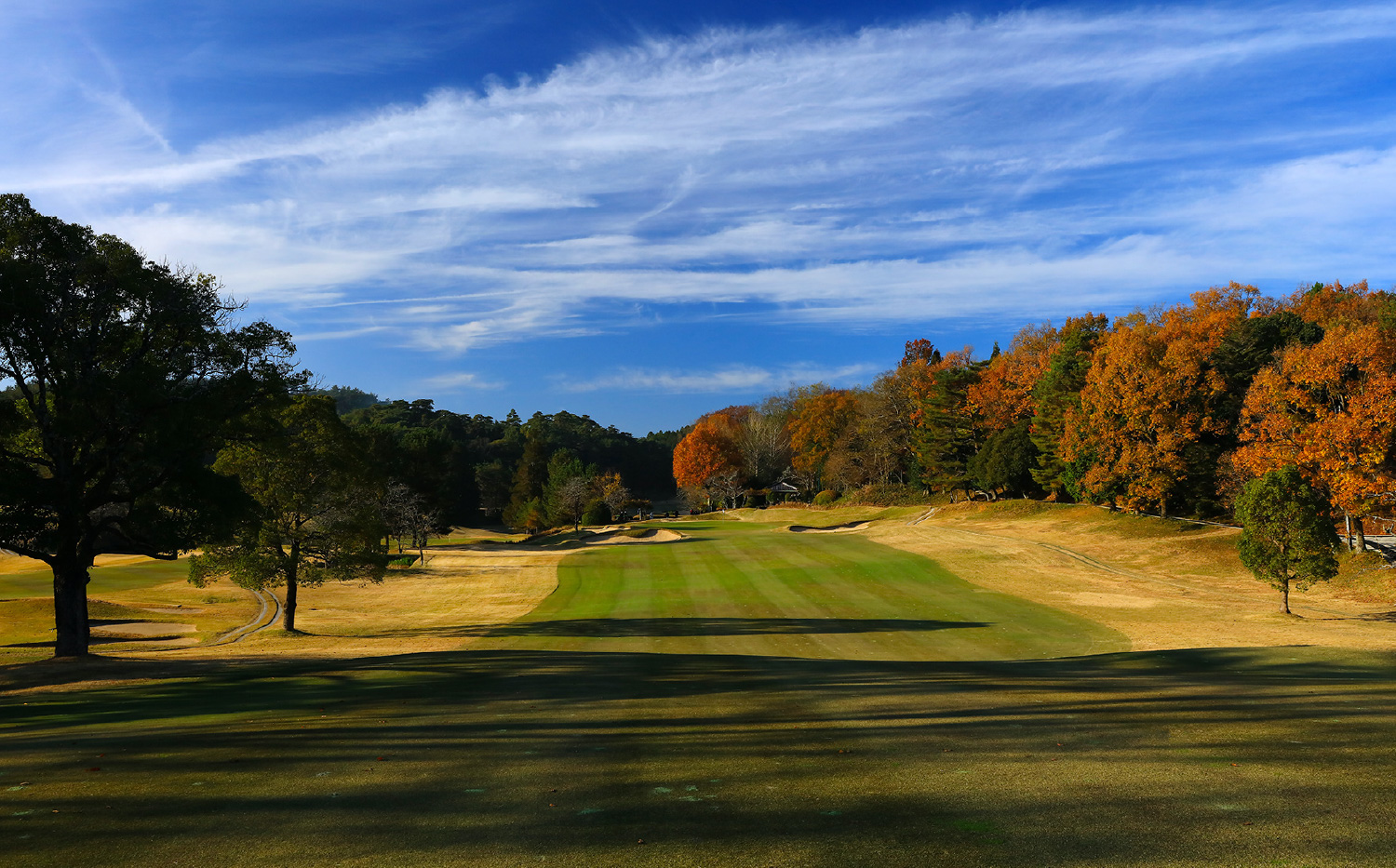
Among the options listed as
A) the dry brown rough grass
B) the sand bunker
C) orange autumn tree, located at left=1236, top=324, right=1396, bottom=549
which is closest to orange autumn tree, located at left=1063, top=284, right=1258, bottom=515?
the dry brown rough grass

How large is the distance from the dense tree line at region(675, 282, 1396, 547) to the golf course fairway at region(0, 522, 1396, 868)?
24614mm

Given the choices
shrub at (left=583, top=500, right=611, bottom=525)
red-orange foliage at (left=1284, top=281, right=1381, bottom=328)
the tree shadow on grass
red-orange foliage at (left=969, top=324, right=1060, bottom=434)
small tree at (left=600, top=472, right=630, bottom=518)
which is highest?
red-orange foliage at (left=1284, top=281, right=1381, bottom=328)

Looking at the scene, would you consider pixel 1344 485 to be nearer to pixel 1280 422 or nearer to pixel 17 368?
pixel 1280 422

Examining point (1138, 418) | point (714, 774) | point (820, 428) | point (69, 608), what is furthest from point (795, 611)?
point (820, 428)

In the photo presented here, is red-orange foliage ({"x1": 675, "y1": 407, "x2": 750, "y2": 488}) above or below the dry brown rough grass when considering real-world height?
above

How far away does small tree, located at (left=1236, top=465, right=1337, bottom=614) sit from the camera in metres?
23.2

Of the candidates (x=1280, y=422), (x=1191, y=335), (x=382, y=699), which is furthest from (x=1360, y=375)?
(x=382, y=699)

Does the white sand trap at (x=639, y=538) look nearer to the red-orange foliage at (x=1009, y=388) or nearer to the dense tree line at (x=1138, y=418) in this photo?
the dense tree line at (x=1138, y=418)

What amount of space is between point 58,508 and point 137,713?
1003cm

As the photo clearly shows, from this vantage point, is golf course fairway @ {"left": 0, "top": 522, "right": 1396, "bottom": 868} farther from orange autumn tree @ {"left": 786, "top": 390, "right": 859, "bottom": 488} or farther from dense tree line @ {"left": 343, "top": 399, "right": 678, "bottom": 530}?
orange autumn tree @ {"left": 786, "top": 390, "right": 859, "bottom": 488}

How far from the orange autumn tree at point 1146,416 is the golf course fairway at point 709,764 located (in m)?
33.3

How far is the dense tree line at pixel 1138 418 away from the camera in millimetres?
33750

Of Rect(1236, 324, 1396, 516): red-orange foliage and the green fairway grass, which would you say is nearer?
the green fairway grass

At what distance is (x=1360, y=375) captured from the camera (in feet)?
114
